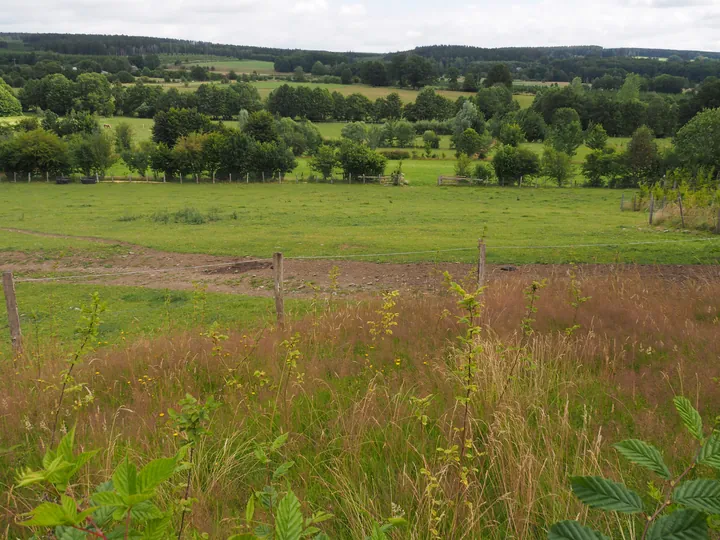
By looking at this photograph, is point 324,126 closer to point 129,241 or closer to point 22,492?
point 129,241

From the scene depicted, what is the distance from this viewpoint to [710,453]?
1848 millimetres

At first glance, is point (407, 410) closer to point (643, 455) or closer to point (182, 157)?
point (643, 455)

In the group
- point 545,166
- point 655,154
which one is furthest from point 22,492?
point 655,154

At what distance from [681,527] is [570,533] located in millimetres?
344

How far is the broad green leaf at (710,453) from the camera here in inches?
70.7

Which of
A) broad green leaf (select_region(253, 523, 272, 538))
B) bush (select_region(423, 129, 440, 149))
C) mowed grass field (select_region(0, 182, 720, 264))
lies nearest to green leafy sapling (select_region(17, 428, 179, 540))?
broad green leaf (select_region(253, 523, 272, 538))

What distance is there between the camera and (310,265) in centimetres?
1825

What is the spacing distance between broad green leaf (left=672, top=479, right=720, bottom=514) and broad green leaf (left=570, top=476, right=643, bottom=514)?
0.14 meters

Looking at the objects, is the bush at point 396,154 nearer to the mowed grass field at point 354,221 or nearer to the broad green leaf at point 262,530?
the mowed grass field at point 354,221

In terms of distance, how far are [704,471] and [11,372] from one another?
7.24m

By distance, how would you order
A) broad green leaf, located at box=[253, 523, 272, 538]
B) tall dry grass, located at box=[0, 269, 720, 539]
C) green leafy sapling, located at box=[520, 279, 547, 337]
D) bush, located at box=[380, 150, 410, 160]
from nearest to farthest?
broad green leaf, located at box=[253, 523, 272, 538]
tall dry grass, located at box=[0, 269, 720, 539]
green leafy sapling, located at box=[520, 279, 547, 337]
bush, located at box=[380, 150, 410, 160]

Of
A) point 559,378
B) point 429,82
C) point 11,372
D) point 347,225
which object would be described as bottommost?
point 347,225

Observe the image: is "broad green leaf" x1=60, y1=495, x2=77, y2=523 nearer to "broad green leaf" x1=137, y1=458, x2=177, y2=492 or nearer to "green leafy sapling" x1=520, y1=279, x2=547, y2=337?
"broad green leaf" x1=137, y1=458, x2=177, y2=492

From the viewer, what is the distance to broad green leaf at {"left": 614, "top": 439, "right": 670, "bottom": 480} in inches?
72.9
